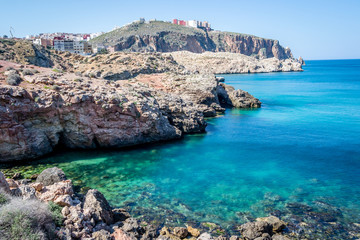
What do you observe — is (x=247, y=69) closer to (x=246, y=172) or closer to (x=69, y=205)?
(x=246, y=172)

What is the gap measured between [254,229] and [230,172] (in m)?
7.39

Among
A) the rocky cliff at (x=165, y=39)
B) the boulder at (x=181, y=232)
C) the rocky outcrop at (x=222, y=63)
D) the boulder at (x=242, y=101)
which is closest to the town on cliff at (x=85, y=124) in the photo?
the boulder at (x=181, y=232)

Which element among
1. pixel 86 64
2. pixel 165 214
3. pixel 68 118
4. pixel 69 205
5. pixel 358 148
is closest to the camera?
pixel 69 205

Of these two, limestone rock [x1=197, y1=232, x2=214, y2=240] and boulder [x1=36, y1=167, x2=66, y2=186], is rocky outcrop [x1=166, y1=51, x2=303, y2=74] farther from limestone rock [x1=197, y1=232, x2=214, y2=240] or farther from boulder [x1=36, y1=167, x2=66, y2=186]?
limestone rock [x1=197, y1=232, x2=214, y2=240]

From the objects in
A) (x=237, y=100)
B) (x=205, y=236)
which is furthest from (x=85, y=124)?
(x=237, y=100)

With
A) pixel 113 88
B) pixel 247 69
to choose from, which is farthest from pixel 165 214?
pixel 247 69

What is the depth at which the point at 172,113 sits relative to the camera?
27906 millimetres

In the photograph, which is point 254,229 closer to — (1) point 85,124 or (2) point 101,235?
(2) point 101,235

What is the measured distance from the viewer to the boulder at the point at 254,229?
11.8 metres

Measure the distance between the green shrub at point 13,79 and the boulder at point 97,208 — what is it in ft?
41.6

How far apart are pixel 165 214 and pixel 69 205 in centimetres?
461

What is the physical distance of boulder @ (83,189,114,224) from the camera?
11.4m

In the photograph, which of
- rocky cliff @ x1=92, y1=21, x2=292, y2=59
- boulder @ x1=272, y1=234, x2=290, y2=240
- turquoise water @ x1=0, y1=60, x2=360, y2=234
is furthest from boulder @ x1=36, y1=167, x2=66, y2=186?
rocky cliff @ x1=92, y1=21, x2=292, y2=59

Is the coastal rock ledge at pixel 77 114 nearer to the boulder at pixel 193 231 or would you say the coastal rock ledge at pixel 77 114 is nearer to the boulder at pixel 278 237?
the boulder at pixel 193 231
